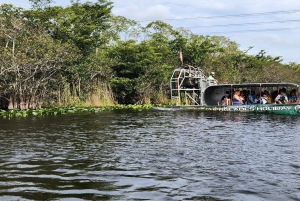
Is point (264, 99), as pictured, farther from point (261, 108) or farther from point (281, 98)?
point (261, 108)

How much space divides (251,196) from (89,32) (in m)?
26.6

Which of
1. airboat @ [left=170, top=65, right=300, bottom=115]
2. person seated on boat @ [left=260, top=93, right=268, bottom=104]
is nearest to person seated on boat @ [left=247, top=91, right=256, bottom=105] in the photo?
airboat @ [left=170, top=65, right=300, bottom=115]

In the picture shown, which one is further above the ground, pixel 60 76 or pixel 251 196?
pixel 60 76

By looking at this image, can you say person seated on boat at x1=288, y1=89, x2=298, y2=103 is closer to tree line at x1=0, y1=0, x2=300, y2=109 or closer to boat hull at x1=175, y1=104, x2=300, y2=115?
boat hull at x1=175, y1=104, x2=300, y2=115

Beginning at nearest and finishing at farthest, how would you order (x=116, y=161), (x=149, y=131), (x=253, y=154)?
(x=116, y=161), (x=253, y=154), (x=149, y=131)

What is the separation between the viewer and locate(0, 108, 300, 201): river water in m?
6.08

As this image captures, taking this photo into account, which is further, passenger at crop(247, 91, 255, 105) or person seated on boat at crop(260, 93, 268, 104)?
passenger at crop(247, 91, 255, 105)

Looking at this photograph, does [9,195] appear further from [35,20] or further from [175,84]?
[35,20]

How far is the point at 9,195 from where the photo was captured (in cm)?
589

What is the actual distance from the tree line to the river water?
12.4 meters

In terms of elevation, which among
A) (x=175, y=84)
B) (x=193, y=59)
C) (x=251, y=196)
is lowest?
(x=251, y=196)

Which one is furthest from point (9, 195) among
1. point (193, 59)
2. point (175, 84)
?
point (193, 59)

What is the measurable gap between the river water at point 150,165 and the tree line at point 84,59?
40.6 feet

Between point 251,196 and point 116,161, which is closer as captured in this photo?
point 251,196
